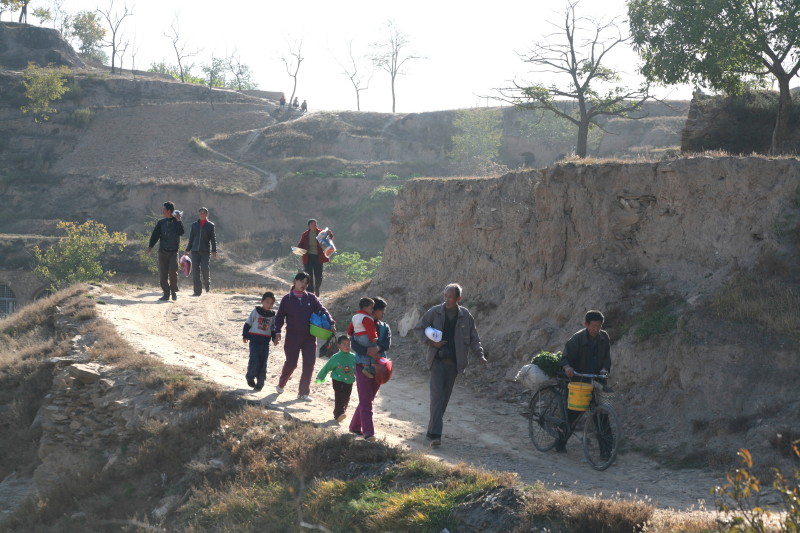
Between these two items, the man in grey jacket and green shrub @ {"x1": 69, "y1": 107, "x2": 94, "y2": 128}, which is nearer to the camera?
the man in grey jacket

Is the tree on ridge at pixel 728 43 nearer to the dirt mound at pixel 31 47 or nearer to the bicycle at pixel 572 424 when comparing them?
the bicycle at pixel 572 424

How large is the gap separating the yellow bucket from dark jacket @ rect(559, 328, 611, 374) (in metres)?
0.22

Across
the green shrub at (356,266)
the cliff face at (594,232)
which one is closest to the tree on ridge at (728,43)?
the cliff face at (594,232)

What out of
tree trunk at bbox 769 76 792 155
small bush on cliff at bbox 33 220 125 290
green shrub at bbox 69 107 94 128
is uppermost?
green shrub at bbox 69 107 94 128

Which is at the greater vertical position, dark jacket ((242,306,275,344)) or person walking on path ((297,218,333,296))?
person walking on path ((297,218,333,296))

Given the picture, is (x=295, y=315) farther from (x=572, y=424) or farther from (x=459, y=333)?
(x=572, y=424)

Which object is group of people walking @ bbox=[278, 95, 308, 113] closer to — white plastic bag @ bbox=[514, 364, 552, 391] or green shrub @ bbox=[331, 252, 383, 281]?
green shrub @ bbox=[331, 252, 383, 281]

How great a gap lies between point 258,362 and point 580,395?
4824 mm

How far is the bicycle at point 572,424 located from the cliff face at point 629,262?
1.33m

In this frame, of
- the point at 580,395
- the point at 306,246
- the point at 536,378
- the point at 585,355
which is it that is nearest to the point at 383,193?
the point at 306,246

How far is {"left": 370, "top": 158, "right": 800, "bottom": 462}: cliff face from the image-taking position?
9.62 m

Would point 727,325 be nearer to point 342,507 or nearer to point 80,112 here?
point 342,507

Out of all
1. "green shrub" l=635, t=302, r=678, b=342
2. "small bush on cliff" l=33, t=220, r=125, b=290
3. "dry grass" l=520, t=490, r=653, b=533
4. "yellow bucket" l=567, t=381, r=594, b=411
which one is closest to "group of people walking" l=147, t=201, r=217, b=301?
"green shrub" l=635, t=302, r=678, b=342

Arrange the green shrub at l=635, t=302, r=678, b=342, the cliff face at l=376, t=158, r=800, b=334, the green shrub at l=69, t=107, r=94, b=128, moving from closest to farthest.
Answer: the green shrub at l=635, t=302, r=678, b=342, the cliff face at l=376, t=158, r=800, b=334, the green shrub at l=69, t=107, r=94, b=128
